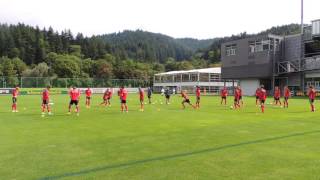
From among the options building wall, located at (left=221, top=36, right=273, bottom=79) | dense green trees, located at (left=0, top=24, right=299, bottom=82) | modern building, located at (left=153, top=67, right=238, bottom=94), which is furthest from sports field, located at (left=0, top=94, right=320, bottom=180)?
dense green trees, located at (left=0, top=24, right=299, bottom=82)

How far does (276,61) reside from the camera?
69875mm

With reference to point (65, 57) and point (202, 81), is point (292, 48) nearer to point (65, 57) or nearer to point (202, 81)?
point (202, 81)

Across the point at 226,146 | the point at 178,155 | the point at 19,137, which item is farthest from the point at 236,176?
the point at 19,137

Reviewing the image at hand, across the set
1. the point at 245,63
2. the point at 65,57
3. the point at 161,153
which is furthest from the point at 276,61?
the point at 65,57

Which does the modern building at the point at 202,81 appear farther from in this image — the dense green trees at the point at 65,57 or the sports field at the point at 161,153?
the sports field at the point at 161,153

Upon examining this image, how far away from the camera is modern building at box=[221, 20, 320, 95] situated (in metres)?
64.8

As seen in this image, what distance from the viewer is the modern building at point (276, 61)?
6481cm

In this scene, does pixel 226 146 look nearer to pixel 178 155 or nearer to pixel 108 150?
Result: pixel 178 155

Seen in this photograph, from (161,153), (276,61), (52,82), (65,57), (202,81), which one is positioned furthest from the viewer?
(65,57)

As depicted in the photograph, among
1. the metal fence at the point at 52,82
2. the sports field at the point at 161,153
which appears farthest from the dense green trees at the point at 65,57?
the sports field at the point at 161,153

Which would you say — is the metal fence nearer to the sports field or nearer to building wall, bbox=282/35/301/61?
building wall, bbox=282/35/301/61

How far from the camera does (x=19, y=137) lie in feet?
49.2

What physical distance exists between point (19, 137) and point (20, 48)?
140 m

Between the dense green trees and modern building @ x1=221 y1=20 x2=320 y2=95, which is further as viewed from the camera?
the dense green trees
